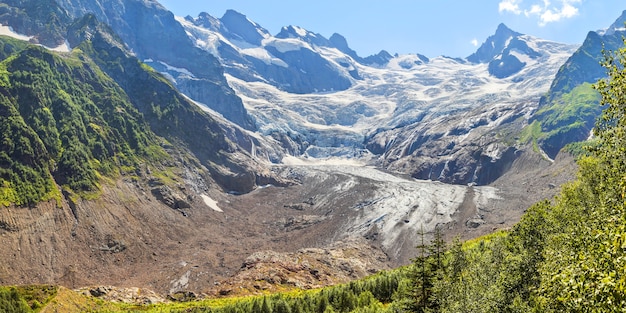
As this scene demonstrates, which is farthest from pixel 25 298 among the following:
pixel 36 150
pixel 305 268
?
pixel 36 150

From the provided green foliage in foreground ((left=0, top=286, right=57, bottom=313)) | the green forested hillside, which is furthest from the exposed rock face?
the green forested hillside

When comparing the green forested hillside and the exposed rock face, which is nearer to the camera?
the exposed rock face

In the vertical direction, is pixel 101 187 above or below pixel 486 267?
Answer: below

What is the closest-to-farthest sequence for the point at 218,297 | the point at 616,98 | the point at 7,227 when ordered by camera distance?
1. the point at 616,98
2. the point at 218,297
3. the point at 7,227

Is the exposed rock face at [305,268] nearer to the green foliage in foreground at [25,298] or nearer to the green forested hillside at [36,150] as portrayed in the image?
the green foliage in foreground at [25,298]

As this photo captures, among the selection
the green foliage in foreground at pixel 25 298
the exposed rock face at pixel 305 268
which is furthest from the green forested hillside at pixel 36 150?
the exposed rock face at pixel 305 268

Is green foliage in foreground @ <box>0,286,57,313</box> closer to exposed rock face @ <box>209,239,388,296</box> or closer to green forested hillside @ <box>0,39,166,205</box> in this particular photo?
exposed rock face @ <box>209,239,388,296</box>

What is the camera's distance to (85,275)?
134250 millimetres

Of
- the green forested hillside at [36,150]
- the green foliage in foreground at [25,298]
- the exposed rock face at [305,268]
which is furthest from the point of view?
the green forested hillside at [36,150]

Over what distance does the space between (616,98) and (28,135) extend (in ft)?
639

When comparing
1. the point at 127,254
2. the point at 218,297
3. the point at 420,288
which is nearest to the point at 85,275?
the point at 127,254

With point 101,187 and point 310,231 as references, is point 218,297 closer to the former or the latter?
point 310,231

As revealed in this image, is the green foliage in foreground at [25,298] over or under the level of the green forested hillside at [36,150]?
under

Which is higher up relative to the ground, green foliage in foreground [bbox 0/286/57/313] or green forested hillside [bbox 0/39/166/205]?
green forested hillside [bbox 0/39/166/205]
